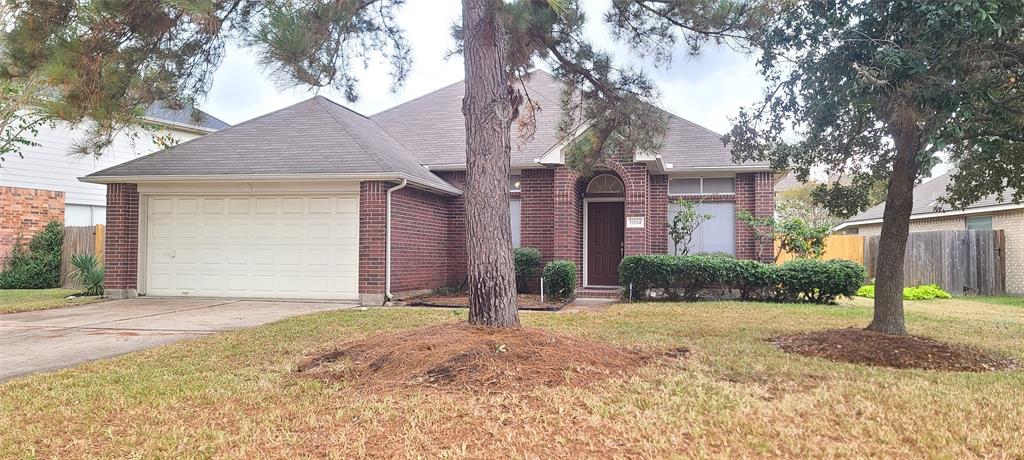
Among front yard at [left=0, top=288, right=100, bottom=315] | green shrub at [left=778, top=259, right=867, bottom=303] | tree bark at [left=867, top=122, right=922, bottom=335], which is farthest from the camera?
green shrub at [left=778, top=259, right=867, bottom=303]

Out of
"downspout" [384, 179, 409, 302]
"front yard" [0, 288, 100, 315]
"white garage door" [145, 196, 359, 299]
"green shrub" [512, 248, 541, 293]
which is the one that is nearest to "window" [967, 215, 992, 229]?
"green shrub" [512, 248, 541, 293]

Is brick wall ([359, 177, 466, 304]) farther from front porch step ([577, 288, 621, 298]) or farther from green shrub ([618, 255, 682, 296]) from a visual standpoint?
green shrub ([618, 255, 682, 296])

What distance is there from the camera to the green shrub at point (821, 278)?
42.1 ft

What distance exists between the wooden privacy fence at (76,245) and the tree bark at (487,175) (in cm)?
1521

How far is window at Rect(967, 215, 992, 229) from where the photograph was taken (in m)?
18.1

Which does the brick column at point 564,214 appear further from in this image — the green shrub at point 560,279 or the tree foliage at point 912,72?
the tree foliage at point 912,72

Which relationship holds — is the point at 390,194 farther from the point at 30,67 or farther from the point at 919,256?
the point at 919,256

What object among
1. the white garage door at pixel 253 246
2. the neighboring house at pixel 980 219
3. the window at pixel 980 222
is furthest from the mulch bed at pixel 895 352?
the window at pixel 980 222

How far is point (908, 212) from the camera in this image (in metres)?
7.27

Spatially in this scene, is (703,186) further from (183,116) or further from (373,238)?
(183,116)

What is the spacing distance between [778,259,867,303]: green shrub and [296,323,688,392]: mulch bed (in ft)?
24.8

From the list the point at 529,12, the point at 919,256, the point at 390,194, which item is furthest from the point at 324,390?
the point at 919,256

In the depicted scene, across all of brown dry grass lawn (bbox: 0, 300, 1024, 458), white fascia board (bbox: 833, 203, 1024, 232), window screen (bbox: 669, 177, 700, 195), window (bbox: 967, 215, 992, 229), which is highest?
window screen (bbox: 669, 177, 700, 195)

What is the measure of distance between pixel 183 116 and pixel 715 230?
16818 millimetres
